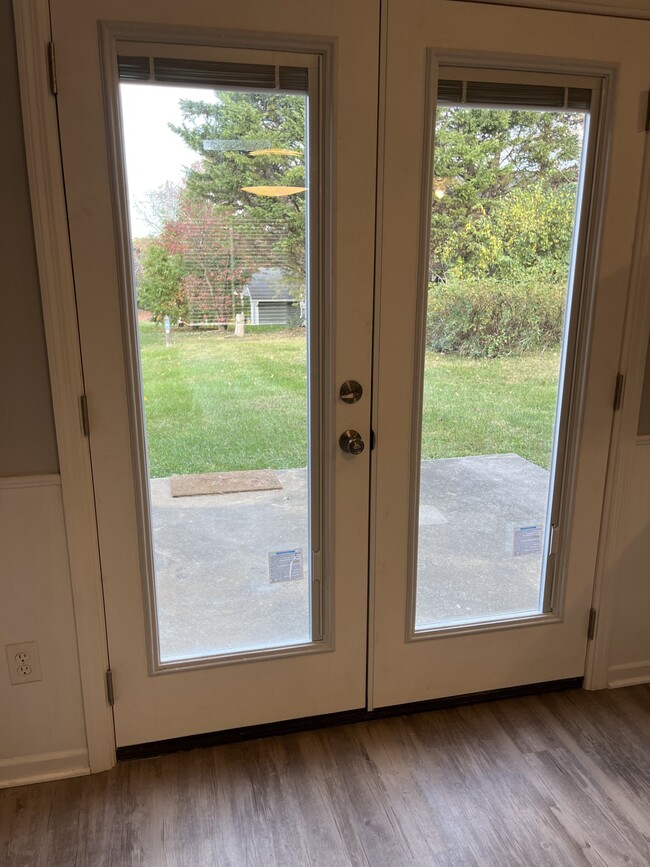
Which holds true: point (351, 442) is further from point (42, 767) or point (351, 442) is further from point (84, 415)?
point (42, 767)

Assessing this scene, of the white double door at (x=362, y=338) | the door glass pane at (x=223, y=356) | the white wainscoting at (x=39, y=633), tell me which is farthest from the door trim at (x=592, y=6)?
the white wainscoting at (x=39, y=633)

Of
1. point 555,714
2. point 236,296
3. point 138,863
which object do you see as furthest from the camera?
point 555,714

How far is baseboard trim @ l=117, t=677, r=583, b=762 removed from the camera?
192 centimetres

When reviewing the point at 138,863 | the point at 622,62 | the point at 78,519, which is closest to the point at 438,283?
the point at 622,62

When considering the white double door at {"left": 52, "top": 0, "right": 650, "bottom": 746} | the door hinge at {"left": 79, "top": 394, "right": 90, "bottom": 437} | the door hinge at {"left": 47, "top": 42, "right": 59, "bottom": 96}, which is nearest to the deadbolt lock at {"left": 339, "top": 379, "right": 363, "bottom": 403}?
the white double door at {"left": 52, "top": 0, "right": 650, "bottom": 746}

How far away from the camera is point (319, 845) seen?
1613 mm

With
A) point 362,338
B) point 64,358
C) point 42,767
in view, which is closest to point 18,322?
point 64,358

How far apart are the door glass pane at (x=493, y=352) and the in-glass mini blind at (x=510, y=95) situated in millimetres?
23

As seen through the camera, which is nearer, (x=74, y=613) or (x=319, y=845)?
(x=319, y=845)

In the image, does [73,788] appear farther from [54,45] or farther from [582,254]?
[582,254]

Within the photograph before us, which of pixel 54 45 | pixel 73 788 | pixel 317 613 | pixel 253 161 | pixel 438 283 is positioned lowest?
pixel 73 788

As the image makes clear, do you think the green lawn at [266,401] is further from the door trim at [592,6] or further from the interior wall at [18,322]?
the door trim at [592,6]

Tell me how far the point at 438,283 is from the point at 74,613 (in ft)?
4.54

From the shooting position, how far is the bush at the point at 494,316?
71.9 inches
